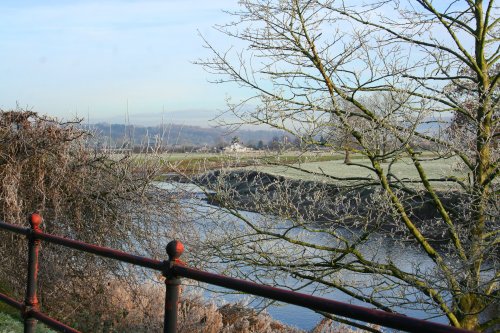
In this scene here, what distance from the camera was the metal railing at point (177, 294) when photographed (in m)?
1.76

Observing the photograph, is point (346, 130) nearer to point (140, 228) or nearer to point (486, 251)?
point (486, 251)

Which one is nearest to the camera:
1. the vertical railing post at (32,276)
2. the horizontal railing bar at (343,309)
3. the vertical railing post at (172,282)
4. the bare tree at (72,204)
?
the horizontal railing bar at (343,309)

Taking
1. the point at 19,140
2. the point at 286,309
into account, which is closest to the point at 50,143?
the point at 19,140

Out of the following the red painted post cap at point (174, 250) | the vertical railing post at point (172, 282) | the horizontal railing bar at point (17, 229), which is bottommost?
the horizontal railing bar at point (17, 229)

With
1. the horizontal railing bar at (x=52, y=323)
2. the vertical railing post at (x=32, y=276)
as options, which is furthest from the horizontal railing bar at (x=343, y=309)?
the vertical railing post at (x=32, y=276)

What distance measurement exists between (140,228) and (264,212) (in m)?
1.86

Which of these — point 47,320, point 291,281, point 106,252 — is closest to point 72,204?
point 47,320

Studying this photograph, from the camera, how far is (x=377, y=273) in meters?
8.45

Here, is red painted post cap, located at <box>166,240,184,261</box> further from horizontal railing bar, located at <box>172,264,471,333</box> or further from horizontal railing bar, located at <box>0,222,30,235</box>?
horizontal railing bar, located at <box>0,222,30,235</box>

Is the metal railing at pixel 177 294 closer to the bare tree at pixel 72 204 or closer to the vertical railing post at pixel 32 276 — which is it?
the vertical railing post at pixel 32 276

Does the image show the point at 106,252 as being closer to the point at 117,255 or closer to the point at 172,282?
the point at 117,255

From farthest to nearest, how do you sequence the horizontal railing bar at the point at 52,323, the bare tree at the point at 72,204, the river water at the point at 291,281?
the river water at the point at 291,281 → the bare tree at the point at 72,204 → the horizontal railing bar at the point at 52,323

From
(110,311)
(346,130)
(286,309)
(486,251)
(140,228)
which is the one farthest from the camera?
(286,309)

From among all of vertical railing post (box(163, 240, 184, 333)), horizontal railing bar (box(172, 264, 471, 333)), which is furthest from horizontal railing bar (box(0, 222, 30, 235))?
horizontal railing bar (box(172, 264, 471, 333))
